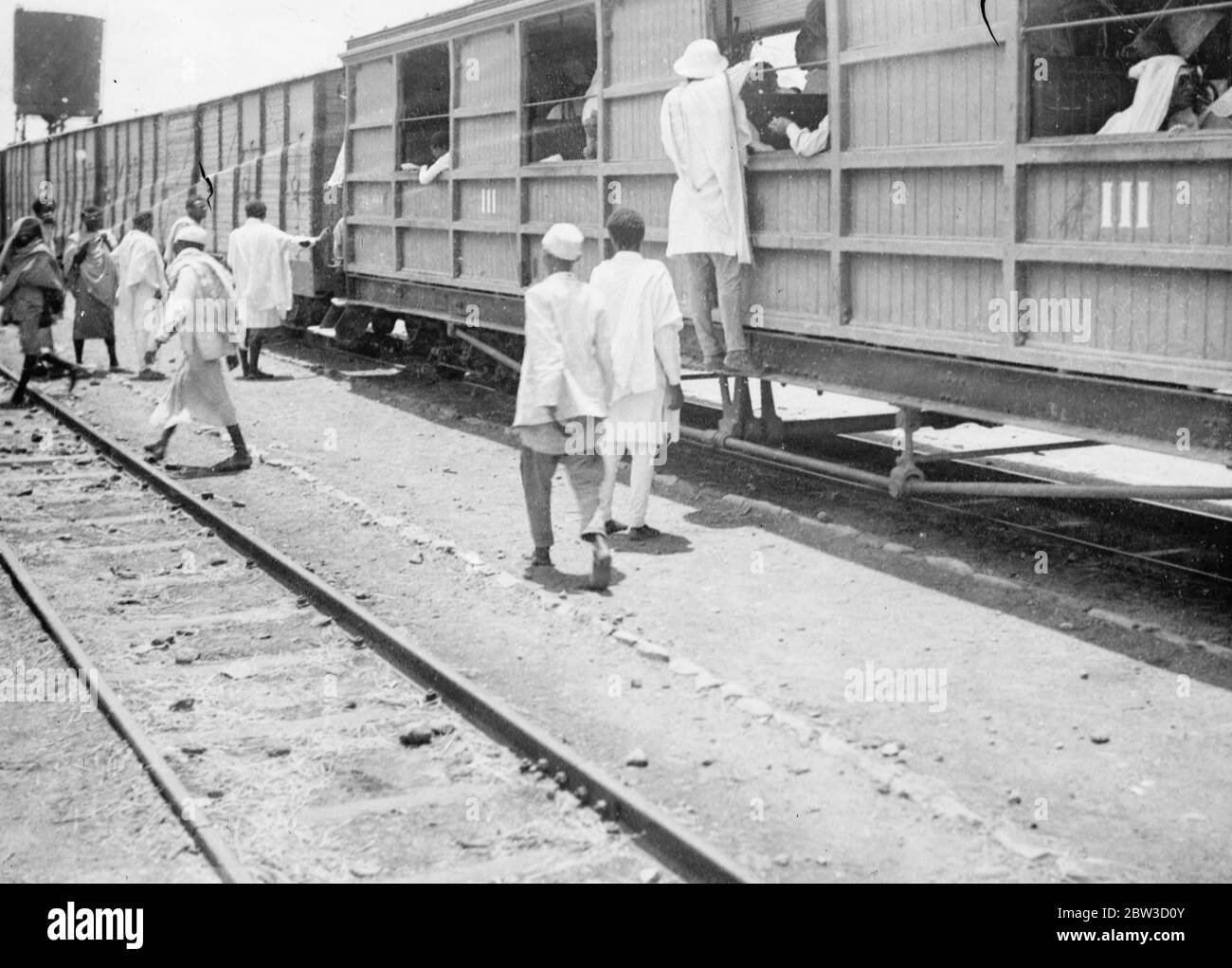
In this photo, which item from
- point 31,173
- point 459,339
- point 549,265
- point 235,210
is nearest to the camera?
point 549,265

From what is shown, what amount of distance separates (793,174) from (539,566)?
2.70 metres

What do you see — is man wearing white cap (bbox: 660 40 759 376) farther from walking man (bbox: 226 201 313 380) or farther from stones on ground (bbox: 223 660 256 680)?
walking man (bbox: 226 201 313 380)

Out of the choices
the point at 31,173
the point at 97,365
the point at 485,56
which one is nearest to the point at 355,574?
the point at 485,56

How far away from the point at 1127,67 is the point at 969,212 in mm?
1056

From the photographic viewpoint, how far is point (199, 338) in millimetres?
10422

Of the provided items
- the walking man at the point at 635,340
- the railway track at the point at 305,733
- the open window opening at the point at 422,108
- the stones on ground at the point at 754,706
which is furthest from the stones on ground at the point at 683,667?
the open window opening at the point at 422,108

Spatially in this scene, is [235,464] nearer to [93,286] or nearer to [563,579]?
[563,579]

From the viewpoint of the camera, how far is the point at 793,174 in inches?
344

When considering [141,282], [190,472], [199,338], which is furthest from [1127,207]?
[141,282]

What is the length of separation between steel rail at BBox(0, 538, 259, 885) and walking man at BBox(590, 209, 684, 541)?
2756 millimetres

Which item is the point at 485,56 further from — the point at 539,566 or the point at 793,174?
the point at 539,566

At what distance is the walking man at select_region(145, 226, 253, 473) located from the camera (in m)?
10.3
